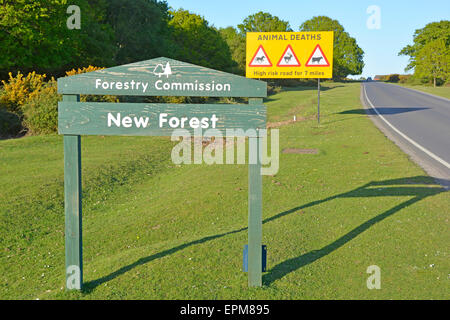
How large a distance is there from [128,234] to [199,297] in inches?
118

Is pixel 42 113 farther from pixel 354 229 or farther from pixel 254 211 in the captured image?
pixel 254 211

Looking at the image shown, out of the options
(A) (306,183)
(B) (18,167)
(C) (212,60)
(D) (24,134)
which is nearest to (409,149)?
(A) (306,183)

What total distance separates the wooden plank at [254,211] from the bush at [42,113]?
1558 cm

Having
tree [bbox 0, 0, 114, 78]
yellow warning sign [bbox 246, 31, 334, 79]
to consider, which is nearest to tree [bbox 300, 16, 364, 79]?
tree [bbox 0, 0, 114, 78]

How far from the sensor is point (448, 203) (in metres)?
7.39

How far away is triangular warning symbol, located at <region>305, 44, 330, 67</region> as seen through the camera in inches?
762

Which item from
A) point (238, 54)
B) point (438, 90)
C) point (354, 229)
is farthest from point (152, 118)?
point (238, 54)

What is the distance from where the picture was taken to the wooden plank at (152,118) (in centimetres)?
456

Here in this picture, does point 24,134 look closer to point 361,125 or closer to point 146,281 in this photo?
point 361,125

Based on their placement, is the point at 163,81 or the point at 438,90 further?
the point at 438,90

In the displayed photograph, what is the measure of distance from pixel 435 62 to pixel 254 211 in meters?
69.7

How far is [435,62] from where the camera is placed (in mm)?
65500

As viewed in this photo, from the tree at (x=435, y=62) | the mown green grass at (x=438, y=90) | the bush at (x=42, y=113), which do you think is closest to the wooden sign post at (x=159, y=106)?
the bush at (x=42, y=113)

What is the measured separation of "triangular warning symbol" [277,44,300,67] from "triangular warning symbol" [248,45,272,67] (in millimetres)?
708
